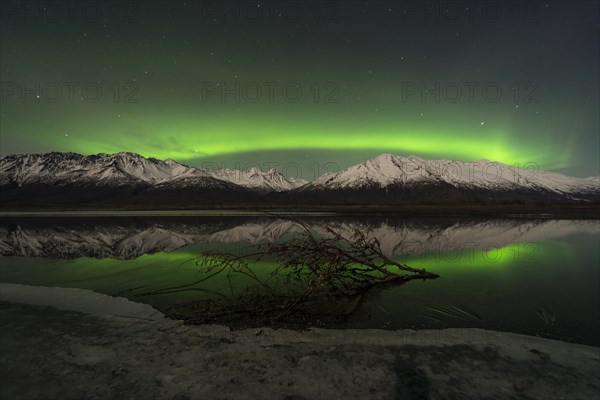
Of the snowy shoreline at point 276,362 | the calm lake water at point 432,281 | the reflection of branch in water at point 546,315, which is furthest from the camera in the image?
the calm lake water at point 432,281

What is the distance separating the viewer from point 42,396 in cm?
474

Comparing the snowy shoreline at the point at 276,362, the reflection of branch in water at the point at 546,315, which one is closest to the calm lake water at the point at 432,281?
the reflection of branch in water at the point at 546,315

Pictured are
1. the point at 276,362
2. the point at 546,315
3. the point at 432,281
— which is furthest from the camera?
the point at 432,281

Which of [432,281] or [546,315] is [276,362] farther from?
[432,281]

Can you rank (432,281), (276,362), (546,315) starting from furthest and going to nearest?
(432,281), (546,315), (276,362)

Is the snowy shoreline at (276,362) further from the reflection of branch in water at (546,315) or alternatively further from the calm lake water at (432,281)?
the reflection of branch in water at (546,315)

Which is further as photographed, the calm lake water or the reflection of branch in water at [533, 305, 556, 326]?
the calm lake water

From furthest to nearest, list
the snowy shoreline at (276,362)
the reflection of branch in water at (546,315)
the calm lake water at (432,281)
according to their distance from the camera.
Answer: the calm lake water at (432,281), the reflection of branch in water at (546,315), the snowy shoreline at (276,362)

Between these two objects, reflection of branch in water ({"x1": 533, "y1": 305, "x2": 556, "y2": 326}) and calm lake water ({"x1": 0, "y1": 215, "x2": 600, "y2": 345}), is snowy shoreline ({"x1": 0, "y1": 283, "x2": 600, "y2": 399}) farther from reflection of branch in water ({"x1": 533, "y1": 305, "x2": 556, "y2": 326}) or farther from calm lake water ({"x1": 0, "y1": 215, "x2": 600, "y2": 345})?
reflection of branch in water ({"x1": 533, "y1": 305, "x2": 556, "y2": 326})

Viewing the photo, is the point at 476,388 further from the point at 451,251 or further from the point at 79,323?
the point at 451,251

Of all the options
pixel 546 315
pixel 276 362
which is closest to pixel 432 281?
pixel 546 315

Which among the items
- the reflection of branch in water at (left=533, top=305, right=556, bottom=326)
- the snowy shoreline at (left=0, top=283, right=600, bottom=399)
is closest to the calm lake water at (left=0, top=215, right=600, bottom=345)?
the reflection of branch in water at (left=533, top=305, right=556, bottom=326)

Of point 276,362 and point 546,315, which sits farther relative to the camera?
point 546,315

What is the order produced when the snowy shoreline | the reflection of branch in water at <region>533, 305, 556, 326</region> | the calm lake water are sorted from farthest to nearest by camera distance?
1. the calm lake water
2. the reflection of branch in water at <region>533, 305, 556, 326</region>
3. the snowy shoreline
